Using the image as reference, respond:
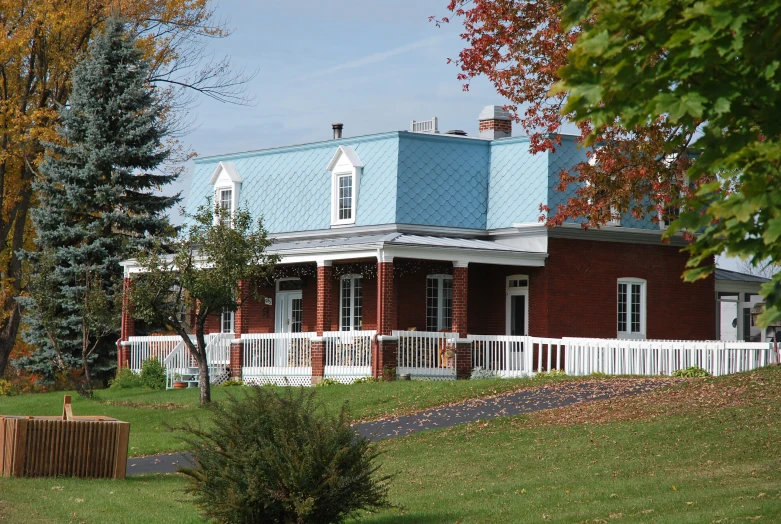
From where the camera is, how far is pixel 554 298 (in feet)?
101

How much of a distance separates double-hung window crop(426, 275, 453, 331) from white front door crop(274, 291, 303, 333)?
4580 millimetres

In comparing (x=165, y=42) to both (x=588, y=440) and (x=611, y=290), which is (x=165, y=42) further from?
(x=588, y=440)

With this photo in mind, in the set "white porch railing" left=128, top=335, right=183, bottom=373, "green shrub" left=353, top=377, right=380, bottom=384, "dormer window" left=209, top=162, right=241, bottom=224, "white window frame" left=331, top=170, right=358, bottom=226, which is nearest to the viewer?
"green shrub" left=353, top=377, right=380, bottom=384

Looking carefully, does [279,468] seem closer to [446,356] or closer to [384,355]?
[384,355]

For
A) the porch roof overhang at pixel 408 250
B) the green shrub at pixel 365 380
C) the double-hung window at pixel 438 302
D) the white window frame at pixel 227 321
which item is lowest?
the green shrub at pixel 365 380

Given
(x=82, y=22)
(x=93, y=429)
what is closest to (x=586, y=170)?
(x=93, y=429)

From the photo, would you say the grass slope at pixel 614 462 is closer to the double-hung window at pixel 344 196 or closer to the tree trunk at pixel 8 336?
the double-hung window at pixel 344 196

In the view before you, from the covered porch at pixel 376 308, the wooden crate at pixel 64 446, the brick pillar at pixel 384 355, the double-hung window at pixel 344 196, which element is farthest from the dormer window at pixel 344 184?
the wooden crate at pixel 64 446

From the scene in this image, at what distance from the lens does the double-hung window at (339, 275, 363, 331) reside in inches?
1275

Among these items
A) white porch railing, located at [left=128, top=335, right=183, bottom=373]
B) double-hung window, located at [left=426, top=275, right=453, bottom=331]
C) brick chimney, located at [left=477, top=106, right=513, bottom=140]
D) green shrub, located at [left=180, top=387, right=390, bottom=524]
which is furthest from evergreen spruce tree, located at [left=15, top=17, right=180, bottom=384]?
green shrub, located at [left=180, top=387, right=390, bottom=524]

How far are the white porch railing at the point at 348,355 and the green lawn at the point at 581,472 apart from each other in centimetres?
940

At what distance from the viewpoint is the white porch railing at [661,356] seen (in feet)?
80.8

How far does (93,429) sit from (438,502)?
18.1 ft

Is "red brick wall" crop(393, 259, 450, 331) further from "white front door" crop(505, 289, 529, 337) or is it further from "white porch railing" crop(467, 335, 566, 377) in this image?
"white porch railing" crop(467, 335, 566, 377)
